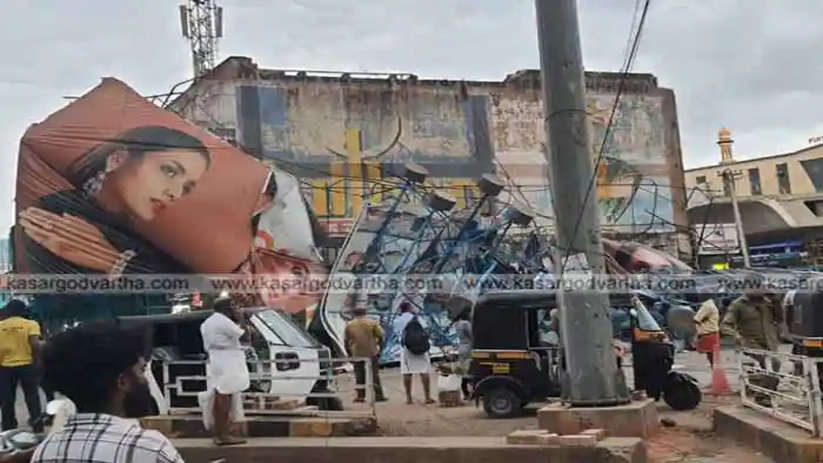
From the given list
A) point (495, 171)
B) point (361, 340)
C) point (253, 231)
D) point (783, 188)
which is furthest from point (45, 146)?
point (783, 188)

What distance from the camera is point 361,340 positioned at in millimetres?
12055

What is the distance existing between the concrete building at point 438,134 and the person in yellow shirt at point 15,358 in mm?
18962

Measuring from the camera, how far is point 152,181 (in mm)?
19500

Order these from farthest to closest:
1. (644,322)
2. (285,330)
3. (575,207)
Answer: (644,322) → (285,330) → (575,207)

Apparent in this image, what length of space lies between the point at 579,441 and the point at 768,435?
1658 millimetres

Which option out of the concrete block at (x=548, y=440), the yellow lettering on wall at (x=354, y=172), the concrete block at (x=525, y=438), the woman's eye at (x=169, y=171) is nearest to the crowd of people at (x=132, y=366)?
the concrete block at (x=525, y=438)

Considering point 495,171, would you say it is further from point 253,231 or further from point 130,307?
point 130,307

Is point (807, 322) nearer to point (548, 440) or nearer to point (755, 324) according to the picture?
point (755, 324)

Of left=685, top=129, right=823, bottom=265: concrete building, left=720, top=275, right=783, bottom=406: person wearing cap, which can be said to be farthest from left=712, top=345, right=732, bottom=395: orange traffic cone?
left=685, top=129, right=823, bottom=265: concrete building

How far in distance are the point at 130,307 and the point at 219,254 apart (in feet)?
8.43

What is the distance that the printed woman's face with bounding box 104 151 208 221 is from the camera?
63.4 ft

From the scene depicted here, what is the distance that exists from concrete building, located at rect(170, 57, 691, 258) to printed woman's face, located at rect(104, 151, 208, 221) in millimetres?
8234

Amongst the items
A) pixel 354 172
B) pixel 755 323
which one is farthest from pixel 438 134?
pixel 755 323

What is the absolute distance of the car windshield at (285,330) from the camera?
10.7 m
